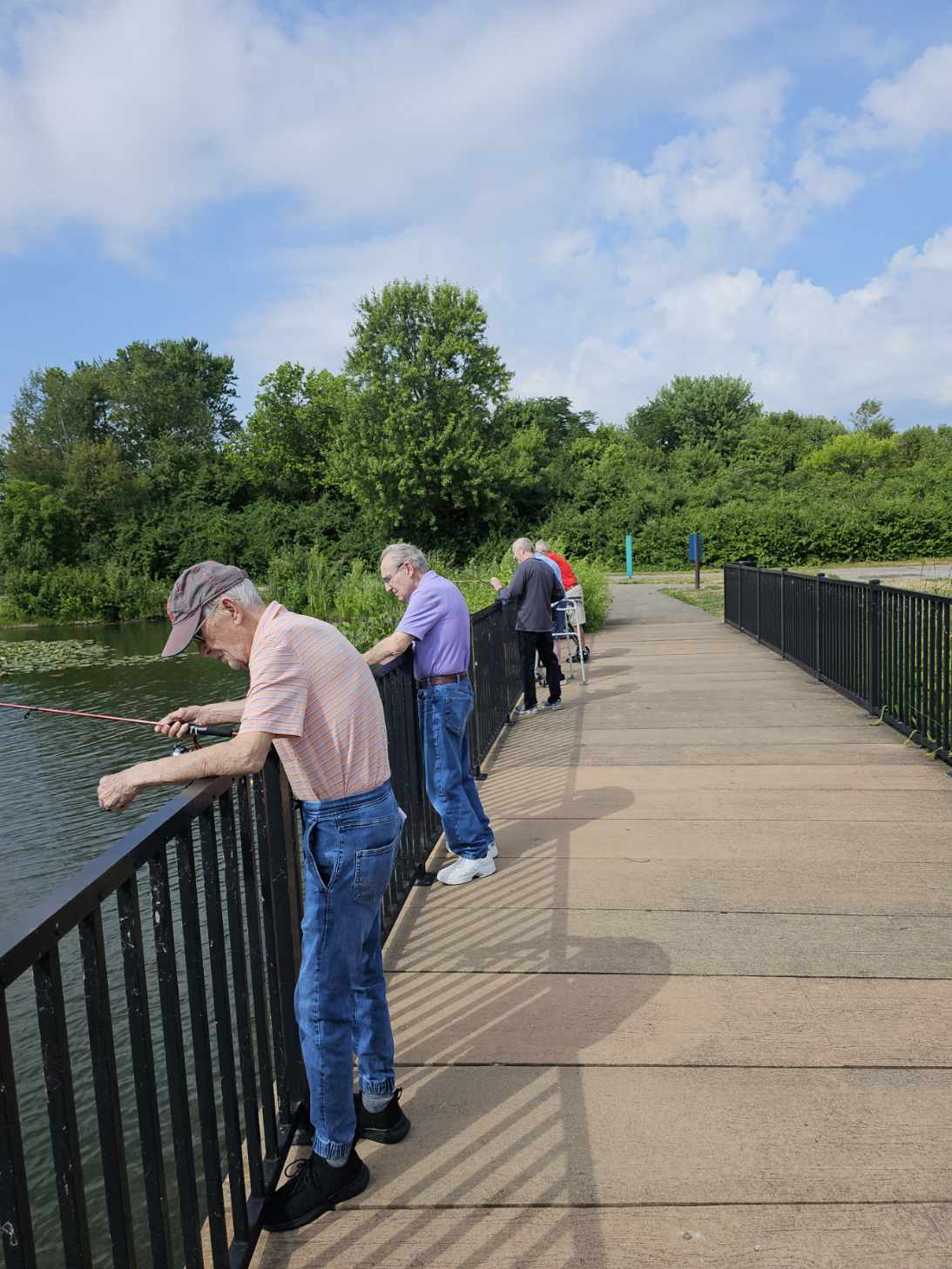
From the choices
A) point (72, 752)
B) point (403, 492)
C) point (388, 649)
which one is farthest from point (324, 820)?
point (403, 492)

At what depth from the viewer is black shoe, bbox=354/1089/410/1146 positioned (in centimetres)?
268

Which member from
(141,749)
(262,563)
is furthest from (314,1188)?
(262,563)

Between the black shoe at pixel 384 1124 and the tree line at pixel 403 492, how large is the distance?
129ft

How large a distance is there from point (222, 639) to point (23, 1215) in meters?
1.31

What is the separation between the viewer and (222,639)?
243cm

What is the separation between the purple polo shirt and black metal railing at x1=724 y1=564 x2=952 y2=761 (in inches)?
134

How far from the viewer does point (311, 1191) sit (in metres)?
2.42

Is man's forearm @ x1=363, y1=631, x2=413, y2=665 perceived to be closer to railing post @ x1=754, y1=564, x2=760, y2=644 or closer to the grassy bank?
railing post @ x1=754, y1=564, x2=760, y2=644

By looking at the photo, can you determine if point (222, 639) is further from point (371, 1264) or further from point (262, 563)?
point (262, 563)

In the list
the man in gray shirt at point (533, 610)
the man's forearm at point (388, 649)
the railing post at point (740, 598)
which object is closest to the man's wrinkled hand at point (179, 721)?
the man's forearm at point (388, 649)

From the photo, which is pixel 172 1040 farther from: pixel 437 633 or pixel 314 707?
pixel 437 633

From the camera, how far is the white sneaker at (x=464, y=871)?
477 centimetres

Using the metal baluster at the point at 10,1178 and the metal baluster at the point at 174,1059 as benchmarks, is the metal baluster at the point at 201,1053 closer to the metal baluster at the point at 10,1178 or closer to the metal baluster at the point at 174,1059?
the metal baluster at the point at 174,1059

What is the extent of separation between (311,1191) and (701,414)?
235 feet
